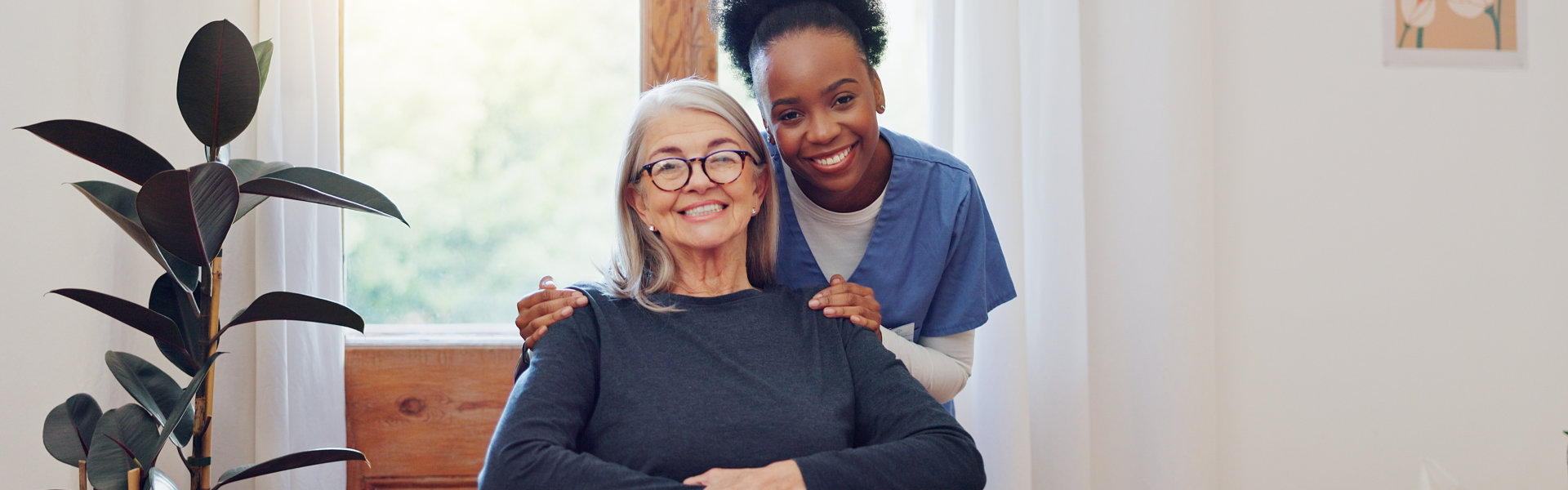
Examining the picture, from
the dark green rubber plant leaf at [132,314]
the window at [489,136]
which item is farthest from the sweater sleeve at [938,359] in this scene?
the dark green rubber plant leaf at [132,314]

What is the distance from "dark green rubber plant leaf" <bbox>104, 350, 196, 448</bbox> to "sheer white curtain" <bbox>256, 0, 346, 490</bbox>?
1.25 feet

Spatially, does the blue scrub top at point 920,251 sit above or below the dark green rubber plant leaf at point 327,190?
below

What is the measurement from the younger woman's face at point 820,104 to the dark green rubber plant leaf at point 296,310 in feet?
2.41

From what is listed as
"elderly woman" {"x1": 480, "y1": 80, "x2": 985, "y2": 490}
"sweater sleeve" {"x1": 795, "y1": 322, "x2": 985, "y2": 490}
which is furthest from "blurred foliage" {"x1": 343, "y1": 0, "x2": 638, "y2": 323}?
"sweater sleeve" {"x1": 795, "y1": 322, "x2": 985, "y2": 490}

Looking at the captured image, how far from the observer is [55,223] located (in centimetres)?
179

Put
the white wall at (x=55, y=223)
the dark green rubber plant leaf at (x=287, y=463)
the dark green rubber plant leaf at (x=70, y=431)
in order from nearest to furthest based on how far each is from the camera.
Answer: the dark green rubber plant leaf at (x=70, y=431)
the dark green rubber plant leaf at (x=287, y=463)
the white wall at (x=55, y=223)

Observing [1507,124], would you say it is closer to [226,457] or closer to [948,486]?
[948,486]

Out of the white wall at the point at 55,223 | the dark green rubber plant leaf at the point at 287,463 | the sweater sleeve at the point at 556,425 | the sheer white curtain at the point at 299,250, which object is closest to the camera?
the sweater sleeve at the point at 556,425

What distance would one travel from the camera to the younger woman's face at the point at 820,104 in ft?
4.82

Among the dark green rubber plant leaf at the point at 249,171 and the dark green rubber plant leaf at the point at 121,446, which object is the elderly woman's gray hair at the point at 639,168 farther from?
the dark green rubber plant leaf at the point at 121,446

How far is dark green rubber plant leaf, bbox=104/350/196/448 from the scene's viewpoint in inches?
57.2

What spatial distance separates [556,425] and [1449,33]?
223cm

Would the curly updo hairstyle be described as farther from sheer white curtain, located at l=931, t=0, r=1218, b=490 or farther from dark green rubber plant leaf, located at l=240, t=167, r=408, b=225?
dark green rubber plant leaf, located at l=240, t=167, r=408, b=225

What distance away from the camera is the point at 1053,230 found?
6.57 feet
